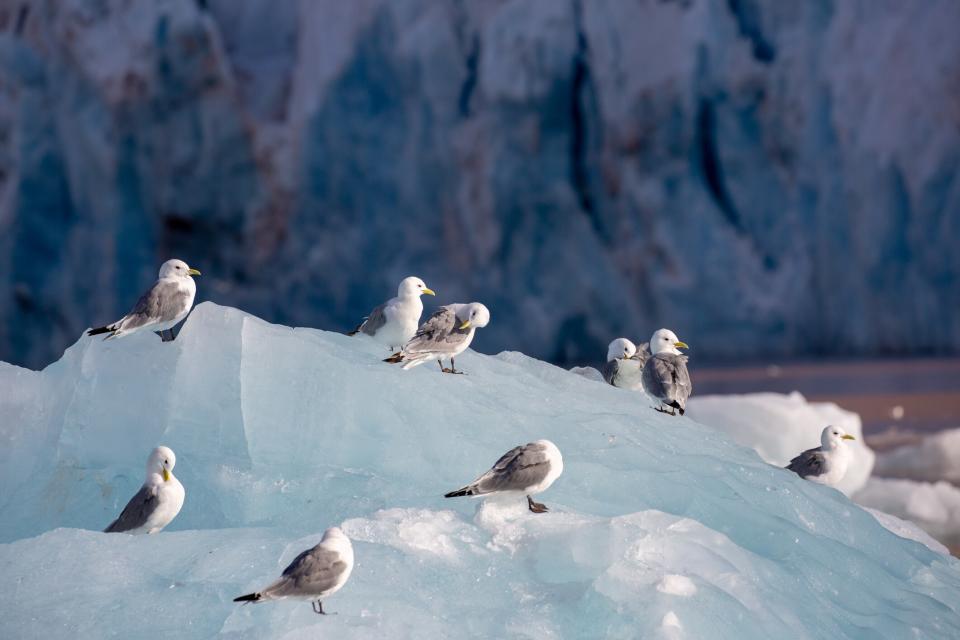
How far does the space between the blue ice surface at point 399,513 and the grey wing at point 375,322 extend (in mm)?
39

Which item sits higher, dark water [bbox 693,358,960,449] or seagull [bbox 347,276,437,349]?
seagull [bbox 347,276,437,349]

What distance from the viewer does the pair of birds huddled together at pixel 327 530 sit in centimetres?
211

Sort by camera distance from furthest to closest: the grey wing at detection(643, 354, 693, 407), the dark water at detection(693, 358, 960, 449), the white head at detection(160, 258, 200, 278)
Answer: the dark water at detection(693, 358, 960, 449), the grey wing at detection(643, 354, 693, 407), the white head at detection(160, 258, 200, 278)

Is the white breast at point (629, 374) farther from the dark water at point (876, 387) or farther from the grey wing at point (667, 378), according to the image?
the dark water at point (876, 387)

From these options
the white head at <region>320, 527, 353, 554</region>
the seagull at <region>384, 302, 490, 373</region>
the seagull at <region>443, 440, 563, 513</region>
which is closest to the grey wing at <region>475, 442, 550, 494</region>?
the seagull at <region>443, 440, 563, 513</region>

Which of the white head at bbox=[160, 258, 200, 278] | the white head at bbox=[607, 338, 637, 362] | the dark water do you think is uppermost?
the white head at bbox=[160, 258, 200, 278]

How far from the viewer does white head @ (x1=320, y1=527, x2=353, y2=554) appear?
2.14 metres

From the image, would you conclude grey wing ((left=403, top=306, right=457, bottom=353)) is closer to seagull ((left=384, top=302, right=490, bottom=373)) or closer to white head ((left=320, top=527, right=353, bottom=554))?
seagull ((left=384, top=302, right=490, bottom=373))

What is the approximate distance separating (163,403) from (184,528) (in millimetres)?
360

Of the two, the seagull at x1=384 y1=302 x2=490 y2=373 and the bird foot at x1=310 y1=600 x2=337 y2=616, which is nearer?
the bird foot at x1=310 y1=600 x2=337 y2=616

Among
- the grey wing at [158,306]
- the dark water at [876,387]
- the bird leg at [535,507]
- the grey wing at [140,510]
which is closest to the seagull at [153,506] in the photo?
the grey wing at [140,510]

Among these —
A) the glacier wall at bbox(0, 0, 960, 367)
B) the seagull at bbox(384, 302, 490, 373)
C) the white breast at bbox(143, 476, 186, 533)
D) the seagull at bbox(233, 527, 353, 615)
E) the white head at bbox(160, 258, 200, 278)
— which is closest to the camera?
the seagull at bbox(233, 527, 353, 615)

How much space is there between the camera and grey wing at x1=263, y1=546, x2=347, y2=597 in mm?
2100

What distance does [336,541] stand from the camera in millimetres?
2152
